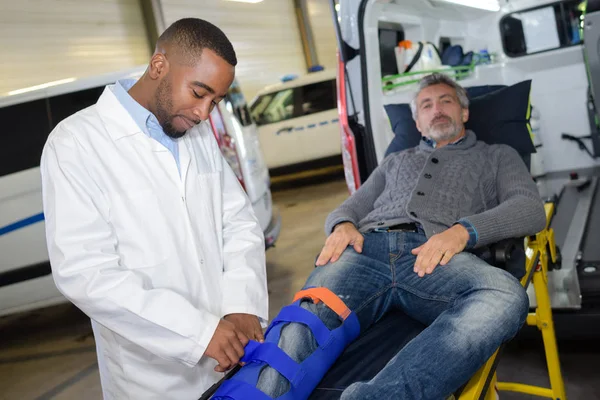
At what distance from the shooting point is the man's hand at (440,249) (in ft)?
7.03

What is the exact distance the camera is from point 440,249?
7.11ft

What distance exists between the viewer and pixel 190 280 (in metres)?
1.78

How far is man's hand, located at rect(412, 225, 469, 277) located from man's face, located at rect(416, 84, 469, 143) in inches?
30.1

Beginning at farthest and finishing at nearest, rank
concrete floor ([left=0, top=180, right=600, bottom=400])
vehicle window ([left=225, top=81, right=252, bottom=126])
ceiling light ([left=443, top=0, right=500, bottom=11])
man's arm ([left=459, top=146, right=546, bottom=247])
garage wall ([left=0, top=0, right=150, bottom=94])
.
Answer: garage wall ([left=0, top=0, right=150, bottom=94])
vehicle window ([left=225, top=81, right=252, bottom=126])
ceiling light ([left=443, top=0, right=500, bottom=11])
concrete floor ([left=0, top=180, right=600, bottom=400])
man's arm ([left=459, top=146, right=546, bottom=247])

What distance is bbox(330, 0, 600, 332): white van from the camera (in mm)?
3307

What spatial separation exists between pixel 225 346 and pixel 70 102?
3.36 meters

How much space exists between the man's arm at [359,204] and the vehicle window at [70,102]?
95.9 inches

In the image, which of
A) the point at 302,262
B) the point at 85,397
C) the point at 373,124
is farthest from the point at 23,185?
the point at 373,124

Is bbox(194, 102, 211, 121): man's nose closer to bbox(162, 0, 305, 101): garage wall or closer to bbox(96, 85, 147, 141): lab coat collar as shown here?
bbox(96, 85, 147, 141): lab coat collar

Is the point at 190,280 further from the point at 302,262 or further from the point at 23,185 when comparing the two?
the point at 302,262

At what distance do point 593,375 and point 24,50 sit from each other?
24.1ft

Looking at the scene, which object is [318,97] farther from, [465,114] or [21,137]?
[465,114]

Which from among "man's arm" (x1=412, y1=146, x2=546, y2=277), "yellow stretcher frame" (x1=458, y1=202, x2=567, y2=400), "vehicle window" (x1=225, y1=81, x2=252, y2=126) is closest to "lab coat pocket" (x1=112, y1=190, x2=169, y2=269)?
"man's arm" (x1=412, y1=146, x2=546, y2=277)

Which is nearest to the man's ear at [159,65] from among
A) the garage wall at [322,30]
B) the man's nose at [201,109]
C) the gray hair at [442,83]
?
the man's nose at [201,109]
